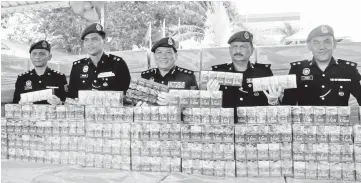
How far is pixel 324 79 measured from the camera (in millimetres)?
3195

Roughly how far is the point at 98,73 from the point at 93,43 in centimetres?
36

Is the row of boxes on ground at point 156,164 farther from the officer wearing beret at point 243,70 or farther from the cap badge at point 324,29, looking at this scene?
the cap badge at point 324,29

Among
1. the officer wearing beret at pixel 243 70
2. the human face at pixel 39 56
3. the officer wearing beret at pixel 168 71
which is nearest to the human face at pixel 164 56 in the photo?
the officer wearing beret at pixel 168 71

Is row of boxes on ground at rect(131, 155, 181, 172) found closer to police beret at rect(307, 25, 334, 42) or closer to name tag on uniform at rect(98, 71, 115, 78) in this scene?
name tag on uniform at rect(98, 71, 115, 78)

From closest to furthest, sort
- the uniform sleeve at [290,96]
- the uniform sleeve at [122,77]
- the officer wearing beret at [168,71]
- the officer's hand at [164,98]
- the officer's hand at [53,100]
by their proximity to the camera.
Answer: the officer's hand at [164,98], the officer's hand at [53,100], the uniform sleeve at [290,96], the officer wearing beret at [168,71], the uniform sleeve at [122,77]

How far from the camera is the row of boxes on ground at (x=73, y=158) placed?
2.69 m

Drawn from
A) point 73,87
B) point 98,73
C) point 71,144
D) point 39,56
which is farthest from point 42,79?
point 71,144

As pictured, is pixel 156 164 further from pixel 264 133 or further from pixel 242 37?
pixel 242 37

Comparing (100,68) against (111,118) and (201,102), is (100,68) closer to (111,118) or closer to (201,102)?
(111,118)

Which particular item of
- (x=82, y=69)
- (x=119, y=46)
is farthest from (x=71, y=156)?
(x=119, y=46)

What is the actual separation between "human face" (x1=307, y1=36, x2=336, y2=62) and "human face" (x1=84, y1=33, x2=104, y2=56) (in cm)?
221

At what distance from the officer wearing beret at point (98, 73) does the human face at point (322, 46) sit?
6.84 ft

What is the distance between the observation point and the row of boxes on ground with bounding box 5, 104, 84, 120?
2865 mm

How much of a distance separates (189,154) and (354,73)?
1.90 m
